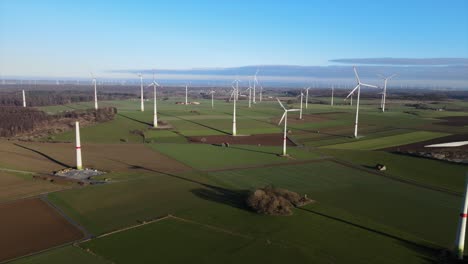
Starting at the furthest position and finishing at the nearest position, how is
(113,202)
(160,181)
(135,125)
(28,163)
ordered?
(135,125) → (28,163) → (160,181) → (113,202)

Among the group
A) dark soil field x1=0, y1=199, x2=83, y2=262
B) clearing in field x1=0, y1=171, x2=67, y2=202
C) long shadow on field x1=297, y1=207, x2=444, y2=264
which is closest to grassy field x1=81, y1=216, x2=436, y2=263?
long shadow on field x1=297, y1=207, x2=444, y2=264

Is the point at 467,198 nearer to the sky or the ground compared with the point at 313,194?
nearer to the sky

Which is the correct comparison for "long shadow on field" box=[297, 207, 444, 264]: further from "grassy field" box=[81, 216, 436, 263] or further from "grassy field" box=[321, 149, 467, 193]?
"grassy field" box=[321, 149, 467, 193]

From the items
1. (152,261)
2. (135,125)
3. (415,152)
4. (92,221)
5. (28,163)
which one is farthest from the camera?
(135,125)

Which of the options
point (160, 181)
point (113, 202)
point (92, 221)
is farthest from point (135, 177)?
point (92, 221)

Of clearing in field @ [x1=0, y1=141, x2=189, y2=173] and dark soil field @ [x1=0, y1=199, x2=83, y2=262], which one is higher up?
dark soil field @ [x1=0, y1=199, x2=83, y2=262]

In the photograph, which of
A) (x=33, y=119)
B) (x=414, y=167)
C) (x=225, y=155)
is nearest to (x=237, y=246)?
(x=225, y=155)

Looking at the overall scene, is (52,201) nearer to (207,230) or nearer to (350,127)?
(207,230)
